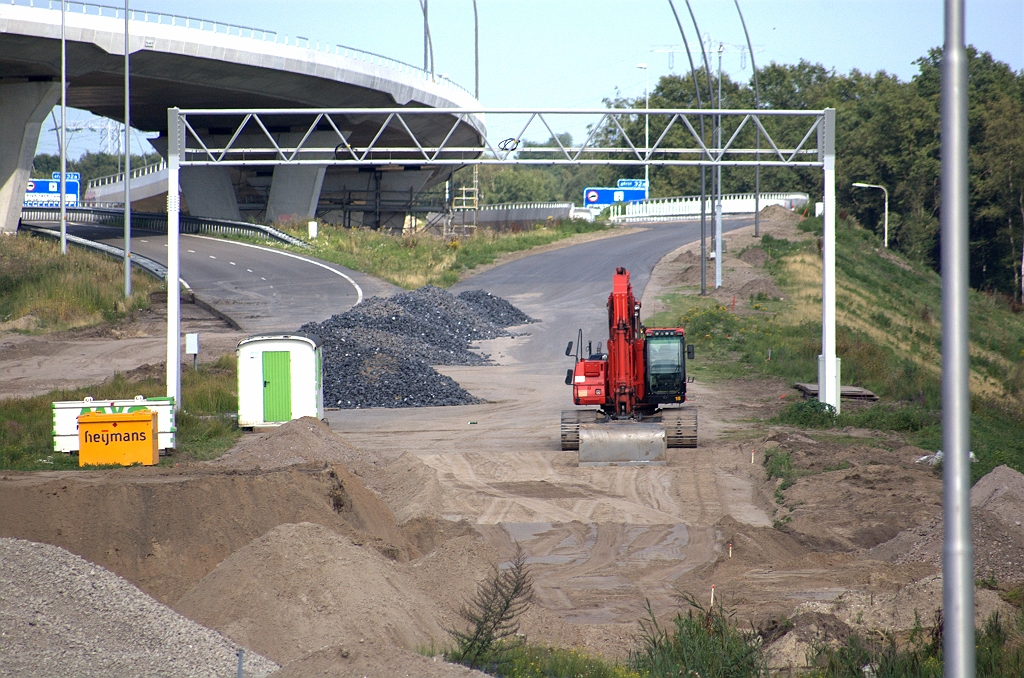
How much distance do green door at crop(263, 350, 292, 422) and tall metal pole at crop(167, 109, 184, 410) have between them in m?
1.97

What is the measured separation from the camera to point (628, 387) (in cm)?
1928

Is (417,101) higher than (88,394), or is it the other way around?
(417,101)

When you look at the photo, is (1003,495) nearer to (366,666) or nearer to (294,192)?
(366,666)

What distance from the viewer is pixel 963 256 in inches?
207

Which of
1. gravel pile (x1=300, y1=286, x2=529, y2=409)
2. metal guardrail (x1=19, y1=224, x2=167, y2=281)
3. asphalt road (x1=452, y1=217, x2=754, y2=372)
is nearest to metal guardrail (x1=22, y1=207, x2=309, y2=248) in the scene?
metal guardrail (x1=19, y1=224, x2=167, y2=281)

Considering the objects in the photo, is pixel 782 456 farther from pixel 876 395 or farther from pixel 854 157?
pixel 854 157

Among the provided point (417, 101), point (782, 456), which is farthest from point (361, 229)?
point (782, 456)

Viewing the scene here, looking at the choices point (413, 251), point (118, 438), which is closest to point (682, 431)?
point (118, 438)

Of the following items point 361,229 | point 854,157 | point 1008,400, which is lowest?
point 1008,400

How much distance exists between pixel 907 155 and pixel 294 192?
45.5m

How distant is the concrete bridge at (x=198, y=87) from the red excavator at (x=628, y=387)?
1170 inches

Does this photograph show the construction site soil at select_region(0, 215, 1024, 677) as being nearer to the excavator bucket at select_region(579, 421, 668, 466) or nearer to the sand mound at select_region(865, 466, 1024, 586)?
the sand mound at select_region(865, 466, 1024, 586)

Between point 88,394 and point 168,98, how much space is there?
39.7 meters

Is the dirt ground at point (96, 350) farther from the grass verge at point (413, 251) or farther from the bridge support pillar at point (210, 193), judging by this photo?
the bridge support pillar at point (210, 193)
